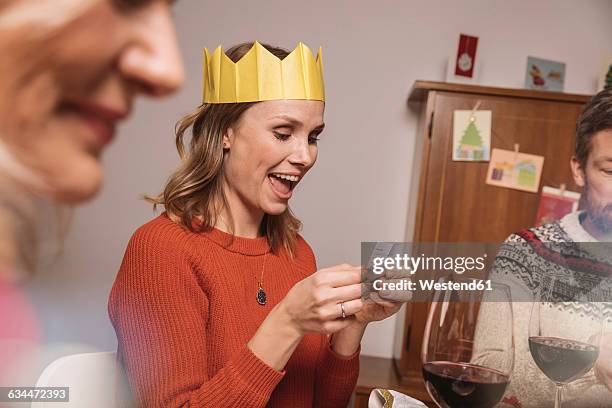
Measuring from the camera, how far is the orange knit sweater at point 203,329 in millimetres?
1171

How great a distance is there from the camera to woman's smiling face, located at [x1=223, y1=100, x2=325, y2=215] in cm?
138

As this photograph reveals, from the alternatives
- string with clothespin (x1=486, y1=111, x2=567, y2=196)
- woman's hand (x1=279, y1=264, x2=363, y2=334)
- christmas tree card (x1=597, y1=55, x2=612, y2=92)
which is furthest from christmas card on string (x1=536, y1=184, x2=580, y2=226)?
woman's hand (x1=279, y1=264, x2=363, y2=334)

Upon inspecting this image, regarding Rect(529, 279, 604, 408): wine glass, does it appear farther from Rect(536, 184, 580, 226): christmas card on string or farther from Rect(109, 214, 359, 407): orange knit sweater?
Rect(536, 184, 580, 226): christmas card on string

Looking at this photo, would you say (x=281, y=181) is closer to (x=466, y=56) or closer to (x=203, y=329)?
(x=203, y=329)

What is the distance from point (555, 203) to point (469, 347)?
1801 mm

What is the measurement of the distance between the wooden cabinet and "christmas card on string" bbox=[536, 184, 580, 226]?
21 millimetres

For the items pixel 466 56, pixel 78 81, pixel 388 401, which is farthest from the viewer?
pixel 466 56

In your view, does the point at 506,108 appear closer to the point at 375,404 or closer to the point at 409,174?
the point at 409,174

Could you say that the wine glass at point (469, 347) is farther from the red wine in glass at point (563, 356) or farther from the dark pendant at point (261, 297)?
the dark pendant at point (261, 297)

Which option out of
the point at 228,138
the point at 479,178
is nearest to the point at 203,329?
the point at 228,138

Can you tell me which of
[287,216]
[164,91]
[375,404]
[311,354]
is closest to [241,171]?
[287,216]

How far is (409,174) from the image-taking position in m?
2.81

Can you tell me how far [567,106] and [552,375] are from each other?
174 centimetres

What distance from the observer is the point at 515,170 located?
94.7 inches
